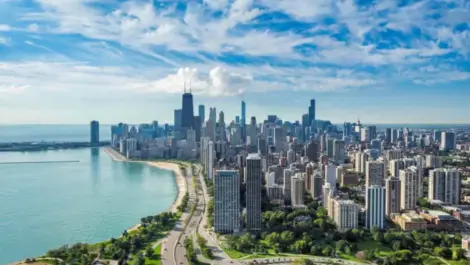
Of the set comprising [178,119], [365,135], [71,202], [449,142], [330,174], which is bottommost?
[71,202]

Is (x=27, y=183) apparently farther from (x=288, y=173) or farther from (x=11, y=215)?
(x=288, y=173)

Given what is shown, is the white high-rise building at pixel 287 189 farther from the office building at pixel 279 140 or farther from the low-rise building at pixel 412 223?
the office building at pixel 279 140

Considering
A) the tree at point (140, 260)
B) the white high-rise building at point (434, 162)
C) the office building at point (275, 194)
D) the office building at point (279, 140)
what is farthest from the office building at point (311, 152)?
the tree at point (140, 260)

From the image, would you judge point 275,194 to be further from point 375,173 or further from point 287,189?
point 375,173

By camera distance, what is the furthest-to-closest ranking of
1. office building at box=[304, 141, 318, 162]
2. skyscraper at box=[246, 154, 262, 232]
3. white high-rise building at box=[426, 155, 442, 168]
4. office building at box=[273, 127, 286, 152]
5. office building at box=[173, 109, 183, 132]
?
office building at box=[173, 109, 183, 132]
office building at box=[273, 127, 286, 152]
office building at box=[304, 141, 318, 162]
white high-rise building at box=[426, 155, 442, 168]
skyscraper at box=[246, 154, 262, 232]

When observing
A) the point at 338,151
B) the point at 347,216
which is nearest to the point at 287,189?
the point at 347,216

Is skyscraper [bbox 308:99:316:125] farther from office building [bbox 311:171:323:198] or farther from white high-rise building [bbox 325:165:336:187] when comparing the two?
office building [bbox 311:171:323:198]

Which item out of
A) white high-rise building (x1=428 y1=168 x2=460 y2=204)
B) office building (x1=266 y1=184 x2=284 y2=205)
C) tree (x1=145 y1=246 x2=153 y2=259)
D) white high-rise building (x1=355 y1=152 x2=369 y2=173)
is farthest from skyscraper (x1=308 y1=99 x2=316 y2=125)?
tree (x1=145 y1=246 x2=153 y2=259)
